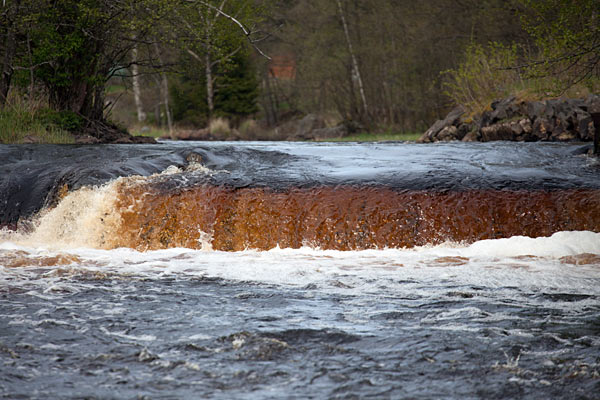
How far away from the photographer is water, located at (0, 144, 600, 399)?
3255mm

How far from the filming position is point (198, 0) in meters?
13.9

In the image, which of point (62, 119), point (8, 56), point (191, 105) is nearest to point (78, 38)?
point (8, 56)

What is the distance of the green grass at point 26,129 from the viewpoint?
1308 centimetres

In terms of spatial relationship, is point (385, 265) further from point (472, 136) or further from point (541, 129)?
point (472, 136)

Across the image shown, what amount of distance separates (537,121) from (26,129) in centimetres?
1068

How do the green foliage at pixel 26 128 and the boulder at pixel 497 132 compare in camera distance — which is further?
the boulder at pixel 497 132

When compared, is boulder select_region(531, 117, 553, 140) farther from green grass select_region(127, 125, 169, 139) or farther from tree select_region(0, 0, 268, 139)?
green grass select_region(127, 125, 169, 139)

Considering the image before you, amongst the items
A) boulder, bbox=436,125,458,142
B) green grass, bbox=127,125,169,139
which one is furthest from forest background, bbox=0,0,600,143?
boulder, bbox=436,125,458,142

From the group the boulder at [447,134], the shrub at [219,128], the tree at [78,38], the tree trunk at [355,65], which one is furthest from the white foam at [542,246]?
the tree trunk at [355,65]

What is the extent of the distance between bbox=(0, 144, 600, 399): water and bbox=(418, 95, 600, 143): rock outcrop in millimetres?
6352

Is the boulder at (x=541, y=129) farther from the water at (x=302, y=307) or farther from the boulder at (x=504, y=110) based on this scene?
the water at (x=302, y=307)

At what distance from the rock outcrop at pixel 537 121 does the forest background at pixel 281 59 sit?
18.1 inches

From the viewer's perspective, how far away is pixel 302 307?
4.54m

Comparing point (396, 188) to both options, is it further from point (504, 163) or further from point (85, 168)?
point (85, 168)
